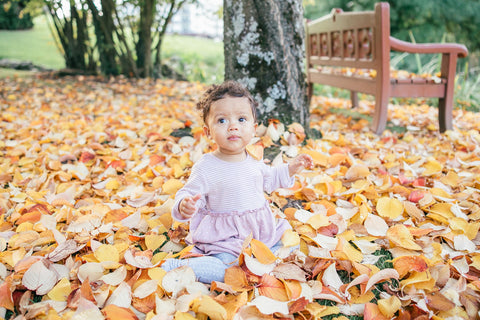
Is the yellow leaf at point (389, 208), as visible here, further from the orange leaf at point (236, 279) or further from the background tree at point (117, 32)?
the background tree at point (117, 32)

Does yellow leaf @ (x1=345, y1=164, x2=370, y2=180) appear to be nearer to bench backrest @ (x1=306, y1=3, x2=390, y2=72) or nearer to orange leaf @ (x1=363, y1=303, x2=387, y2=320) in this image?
orange leaf @ (x1=363, y1=303, x2=387, y2=320)

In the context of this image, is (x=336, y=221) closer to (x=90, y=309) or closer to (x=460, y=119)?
(x=90, y=309)

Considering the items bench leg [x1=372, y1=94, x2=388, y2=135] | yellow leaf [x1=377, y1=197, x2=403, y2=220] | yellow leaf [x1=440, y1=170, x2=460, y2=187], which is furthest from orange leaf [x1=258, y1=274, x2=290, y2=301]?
bench leg [x1=372, y1=94, x2=388, y2=135]

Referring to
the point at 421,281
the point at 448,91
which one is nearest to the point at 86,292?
the point at 421,281

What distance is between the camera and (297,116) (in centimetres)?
252

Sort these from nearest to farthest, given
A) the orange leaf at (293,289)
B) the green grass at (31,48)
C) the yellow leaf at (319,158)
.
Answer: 1. the orange leaf at (293,289)
2. the yellow leaf at (319,158)
3. the green grass at (31,48)

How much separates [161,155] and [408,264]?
1.59m

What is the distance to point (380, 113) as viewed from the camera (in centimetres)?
313

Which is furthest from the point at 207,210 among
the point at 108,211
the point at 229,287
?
the point at 108,211

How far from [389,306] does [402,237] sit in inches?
16.0

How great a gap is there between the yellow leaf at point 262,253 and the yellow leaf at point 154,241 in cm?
41

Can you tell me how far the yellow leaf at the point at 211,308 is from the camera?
106 cm

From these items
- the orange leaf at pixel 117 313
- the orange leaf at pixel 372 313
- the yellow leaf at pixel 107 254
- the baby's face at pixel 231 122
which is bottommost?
the orange leaf at pixel 372 313

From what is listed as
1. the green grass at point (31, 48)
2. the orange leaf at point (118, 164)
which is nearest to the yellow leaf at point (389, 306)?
the orange leaf at point (118, 164)
